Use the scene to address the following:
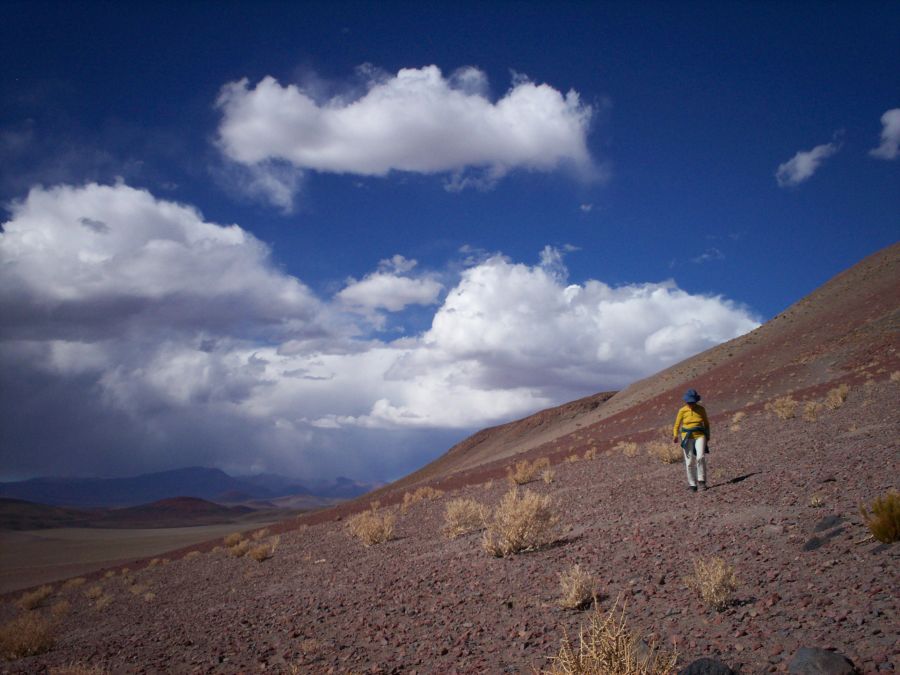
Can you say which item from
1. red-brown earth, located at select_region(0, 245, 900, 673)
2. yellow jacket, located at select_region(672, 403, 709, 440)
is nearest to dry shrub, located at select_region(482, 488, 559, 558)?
red-brown earth, located at select_region(0, 245, 900, 673)

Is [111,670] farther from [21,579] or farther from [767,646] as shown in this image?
[21,579]

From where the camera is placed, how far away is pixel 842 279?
208ft

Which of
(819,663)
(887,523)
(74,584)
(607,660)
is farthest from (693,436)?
(74,584)

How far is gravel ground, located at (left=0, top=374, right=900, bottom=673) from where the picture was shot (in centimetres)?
492

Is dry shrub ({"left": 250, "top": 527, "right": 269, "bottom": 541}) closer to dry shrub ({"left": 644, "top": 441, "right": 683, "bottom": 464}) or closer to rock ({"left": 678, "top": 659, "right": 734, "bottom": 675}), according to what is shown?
dry shrub ({"left": 644, "top": 441, "right": 683, "bottom": 464})

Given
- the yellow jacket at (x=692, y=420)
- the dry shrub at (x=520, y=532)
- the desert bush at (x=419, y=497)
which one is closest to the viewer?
the dry shrub at (x=520, y=532)

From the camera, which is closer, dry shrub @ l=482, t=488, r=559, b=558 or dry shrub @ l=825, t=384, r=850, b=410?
dry shrub @ l=482, t=488, r=559, b=558

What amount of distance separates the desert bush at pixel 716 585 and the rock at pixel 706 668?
1.25 metres

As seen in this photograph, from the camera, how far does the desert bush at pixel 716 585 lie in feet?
17.5

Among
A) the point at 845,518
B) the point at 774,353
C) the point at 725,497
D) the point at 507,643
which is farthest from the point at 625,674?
the point at 774,353

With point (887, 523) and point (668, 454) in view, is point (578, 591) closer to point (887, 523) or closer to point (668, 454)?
point (887, 523)

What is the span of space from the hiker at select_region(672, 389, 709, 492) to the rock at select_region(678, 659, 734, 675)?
7.61m

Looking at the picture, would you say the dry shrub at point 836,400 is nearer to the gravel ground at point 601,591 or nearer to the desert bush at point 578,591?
the gravel ground at point 601,591

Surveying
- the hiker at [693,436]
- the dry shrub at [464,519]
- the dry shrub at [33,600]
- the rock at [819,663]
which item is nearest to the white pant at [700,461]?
the hiker at [693,436]
